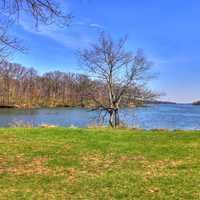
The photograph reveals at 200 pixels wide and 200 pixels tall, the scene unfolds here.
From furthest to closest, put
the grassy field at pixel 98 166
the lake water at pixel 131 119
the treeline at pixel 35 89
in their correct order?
the treeline at pixel 35 89, the lake water at pixel 131 119, the grassy field at pixel 98 166

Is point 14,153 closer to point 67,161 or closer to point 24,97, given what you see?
point 67,161

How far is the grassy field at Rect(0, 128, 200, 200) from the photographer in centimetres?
578

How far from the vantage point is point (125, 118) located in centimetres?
2023

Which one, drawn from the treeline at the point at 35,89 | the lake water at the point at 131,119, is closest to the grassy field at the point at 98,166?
the lake water at the point at 131,119

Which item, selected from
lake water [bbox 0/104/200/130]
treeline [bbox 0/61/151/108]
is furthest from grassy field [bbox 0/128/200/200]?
treeline [bbox 0/61/151/108]

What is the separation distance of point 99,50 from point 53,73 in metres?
80.8

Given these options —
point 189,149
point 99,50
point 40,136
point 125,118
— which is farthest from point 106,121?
point 189,149

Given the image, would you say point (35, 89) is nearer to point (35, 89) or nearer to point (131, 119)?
point (35, 89)

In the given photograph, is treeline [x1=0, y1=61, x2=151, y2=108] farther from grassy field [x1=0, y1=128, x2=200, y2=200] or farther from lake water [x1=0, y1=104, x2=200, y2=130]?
grassy field [x1=0, y1=128, x2=200, y2=200]

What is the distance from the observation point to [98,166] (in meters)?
7.67

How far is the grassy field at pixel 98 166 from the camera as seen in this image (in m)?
5.78

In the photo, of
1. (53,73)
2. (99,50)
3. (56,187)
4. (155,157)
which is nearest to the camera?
(56,187)

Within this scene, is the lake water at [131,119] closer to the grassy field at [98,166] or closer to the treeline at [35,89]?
the grassy field at [98,166]

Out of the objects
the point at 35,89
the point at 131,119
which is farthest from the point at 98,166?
the point at 35,89
